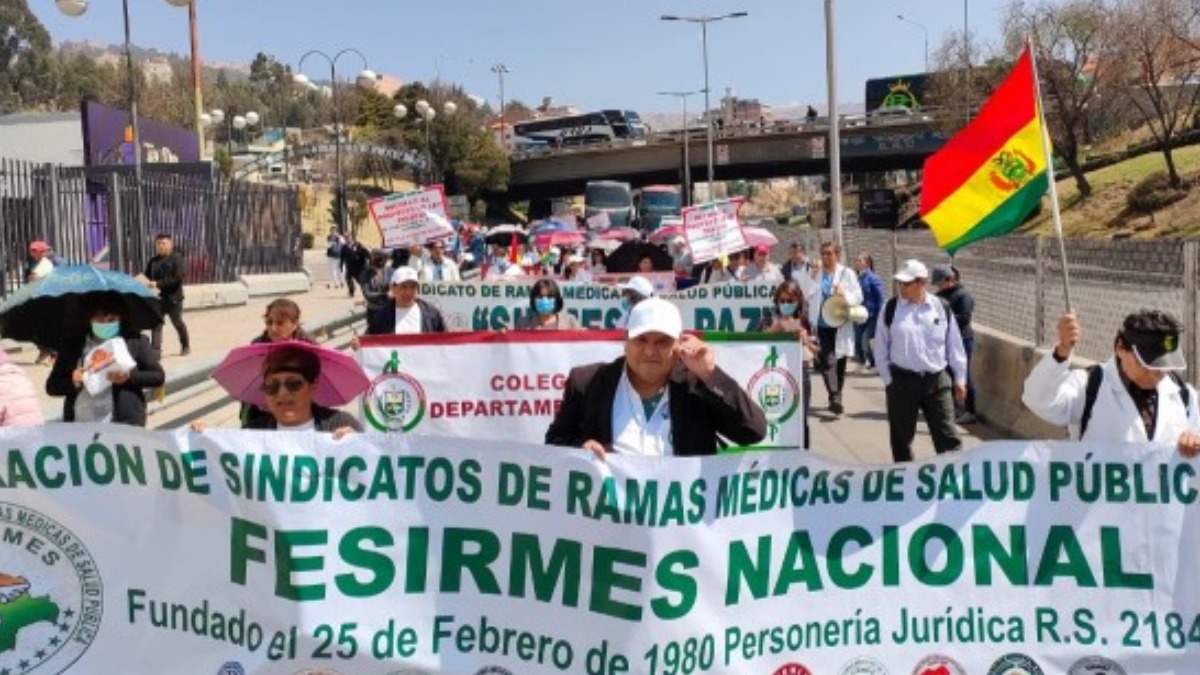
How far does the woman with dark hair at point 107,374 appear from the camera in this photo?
6.53 metres

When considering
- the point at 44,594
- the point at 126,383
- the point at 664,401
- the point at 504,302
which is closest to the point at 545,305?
the point at 126,383

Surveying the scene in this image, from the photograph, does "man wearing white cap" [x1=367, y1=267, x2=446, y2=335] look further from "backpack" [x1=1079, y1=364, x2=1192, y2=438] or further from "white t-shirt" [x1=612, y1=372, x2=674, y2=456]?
"backpack" [x1=1079, y1=364, x2=1192, y2=438]

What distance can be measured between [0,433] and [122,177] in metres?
21.3

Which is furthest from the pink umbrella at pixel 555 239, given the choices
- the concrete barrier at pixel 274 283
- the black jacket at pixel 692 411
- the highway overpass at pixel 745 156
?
the highway overpass at pixel 745 156

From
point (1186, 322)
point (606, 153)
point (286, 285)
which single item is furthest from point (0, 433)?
point (606, 153)

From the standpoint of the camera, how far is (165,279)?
16094 mm

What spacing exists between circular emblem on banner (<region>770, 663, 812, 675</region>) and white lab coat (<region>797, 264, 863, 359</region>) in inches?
337

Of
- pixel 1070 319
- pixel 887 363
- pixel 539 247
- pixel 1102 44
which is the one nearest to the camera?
pixel 1070 319

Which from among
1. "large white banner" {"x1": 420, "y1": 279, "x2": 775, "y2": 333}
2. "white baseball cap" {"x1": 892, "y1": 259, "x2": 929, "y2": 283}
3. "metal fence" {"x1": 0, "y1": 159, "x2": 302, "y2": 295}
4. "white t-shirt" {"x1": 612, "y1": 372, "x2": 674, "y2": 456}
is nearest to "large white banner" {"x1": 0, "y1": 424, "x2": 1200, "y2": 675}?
"white t-shirt" {"x1": 612, "y1": 372, "x2": 674, "y2": 456}

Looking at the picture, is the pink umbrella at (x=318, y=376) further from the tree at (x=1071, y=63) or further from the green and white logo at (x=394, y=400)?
the tree at (x=1071, y=63)

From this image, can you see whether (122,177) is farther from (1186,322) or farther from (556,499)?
(556,499)

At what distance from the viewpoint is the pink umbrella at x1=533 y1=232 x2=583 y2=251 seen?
114ft

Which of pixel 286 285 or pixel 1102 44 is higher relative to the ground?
pixel 1102 44

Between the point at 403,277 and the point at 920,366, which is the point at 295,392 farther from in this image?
the point at 920,366
